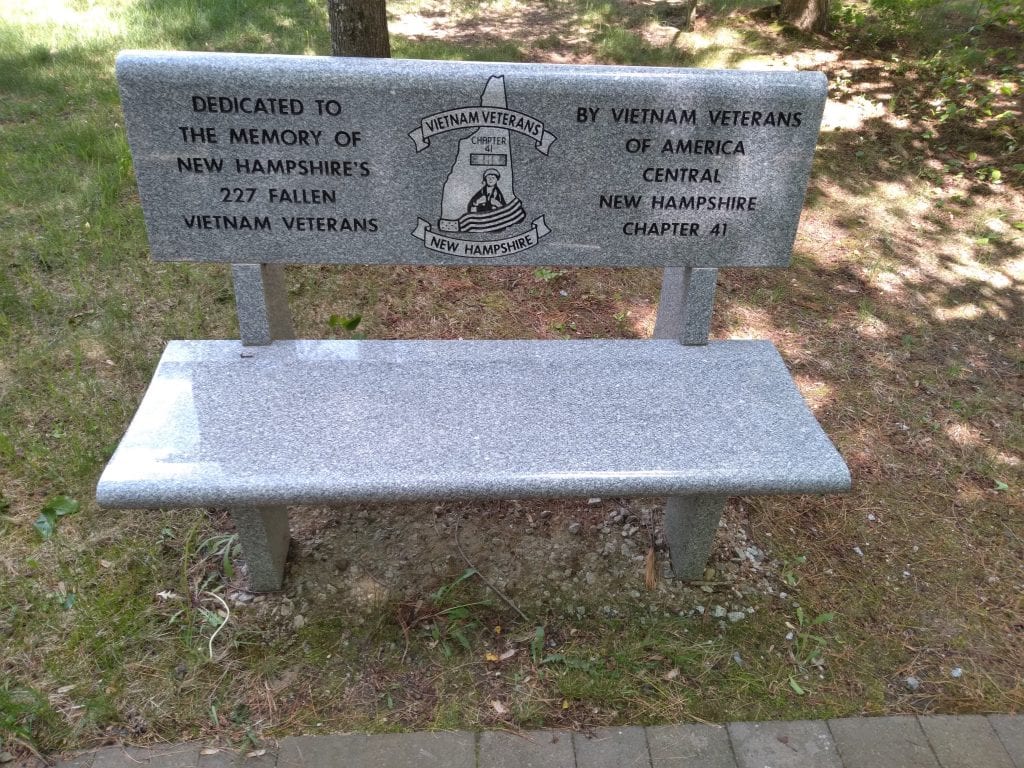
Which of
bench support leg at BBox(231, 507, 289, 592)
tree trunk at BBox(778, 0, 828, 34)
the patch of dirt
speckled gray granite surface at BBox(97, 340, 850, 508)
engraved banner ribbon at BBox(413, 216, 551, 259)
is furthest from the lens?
tree trunk at BBox(778, 0, 828, 34)

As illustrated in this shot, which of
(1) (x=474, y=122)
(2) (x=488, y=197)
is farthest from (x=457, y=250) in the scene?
(1) (x=474, y=122)

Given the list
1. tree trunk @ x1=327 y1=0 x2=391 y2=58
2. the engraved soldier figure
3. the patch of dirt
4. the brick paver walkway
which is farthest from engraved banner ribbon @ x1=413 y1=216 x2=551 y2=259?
tree trunk @ x1=327 y1=0 x2=391 y2=58

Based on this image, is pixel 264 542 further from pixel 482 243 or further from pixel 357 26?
pixel 357 26

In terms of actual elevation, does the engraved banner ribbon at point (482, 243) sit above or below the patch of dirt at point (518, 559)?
above

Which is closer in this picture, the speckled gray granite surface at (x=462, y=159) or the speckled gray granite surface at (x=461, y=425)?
the speckled gray granite surface at (x=461, y=425)

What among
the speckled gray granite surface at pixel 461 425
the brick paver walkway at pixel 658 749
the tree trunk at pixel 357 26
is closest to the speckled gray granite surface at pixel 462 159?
the speckled gray granite surface at pixel 461 425

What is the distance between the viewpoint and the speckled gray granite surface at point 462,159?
2045mm

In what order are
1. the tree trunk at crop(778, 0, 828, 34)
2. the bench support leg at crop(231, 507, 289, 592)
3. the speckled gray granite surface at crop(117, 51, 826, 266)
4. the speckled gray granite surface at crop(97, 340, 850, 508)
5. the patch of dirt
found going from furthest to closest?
the tree trunk at crop(778, 0, 828, 34) → the patch of dirt → the bench support leg at crop(231, 507, 289, 592) → the speckled gray granite surface at crop(117, 51, 826, 266) → the speckled gray granite surface at crop(97, 340, 850, 508)

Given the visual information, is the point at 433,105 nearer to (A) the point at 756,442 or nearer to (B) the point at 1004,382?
(A) the point at 756,442

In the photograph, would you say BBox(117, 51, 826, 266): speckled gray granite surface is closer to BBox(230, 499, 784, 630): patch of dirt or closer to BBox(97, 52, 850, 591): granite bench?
BBox(97, 52, 850, 591): granite bench

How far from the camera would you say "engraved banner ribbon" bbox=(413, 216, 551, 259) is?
230 centimetres

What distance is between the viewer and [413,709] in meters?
2.09

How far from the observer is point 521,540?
8.61 feet

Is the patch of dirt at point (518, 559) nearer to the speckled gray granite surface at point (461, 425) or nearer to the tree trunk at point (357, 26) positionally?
→ the speckled gray granite surface at point (461, 425)
